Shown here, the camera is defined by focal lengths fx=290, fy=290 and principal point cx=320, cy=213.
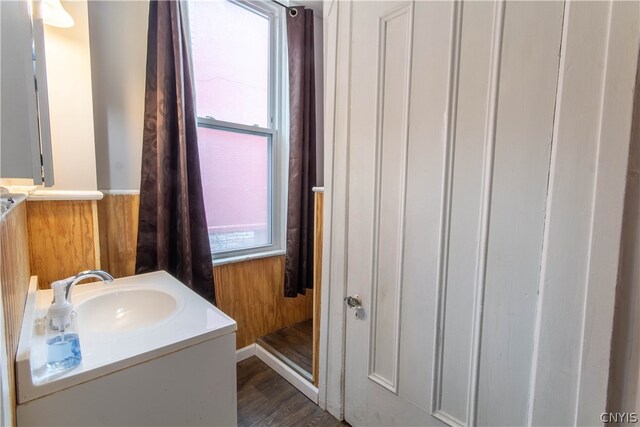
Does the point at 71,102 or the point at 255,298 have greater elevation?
the point at 71,102

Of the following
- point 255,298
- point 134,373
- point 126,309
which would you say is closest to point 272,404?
point 255,298

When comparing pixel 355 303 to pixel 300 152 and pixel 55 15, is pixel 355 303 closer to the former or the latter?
pixel 300 152

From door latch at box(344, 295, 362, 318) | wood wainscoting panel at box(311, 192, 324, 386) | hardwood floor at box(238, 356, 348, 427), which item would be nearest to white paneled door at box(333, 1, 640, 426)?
door latch at box(344, 295, 362, 318)

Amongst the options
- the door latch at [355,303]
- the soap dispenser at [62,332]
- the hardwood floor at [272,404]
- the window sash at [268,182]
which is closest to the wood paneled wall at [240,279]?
the window sash at [268,182]

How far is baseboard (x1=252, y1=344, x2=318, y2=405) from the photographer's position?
1567 millimetres

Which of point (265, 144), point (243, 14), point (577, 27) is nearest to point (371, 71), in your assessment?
point (577, 27)

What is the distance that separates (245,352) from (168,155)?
135 cm

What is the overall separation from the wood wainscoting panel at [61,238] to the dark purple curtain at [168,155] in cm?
20

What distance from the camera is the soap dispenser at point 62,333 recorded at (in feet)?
2.38

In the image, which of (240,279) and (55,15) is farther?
(240,279)

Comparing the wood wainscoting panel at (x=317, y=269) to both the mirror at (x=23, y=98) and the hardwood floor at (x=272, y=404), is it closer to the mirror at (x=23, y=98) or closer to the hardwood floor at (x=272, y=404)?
the hardwood floor at (x=272, y=404)

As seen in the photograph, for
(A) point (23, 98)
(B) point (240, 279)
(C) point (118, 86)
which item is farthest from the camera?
(B) point (240, 279)

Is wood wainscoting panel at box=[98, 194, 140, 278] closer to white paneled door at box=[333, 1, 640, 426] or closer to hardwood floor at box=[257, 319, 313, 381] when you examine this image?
hardwood floor at box=[257, 319, 313, 381]

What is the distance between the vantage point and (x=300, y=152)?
203 cm
